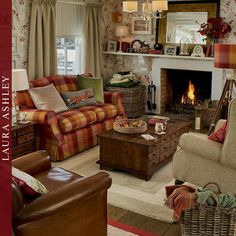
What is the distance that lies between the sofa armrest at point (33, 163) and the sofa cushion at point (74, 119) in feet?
4.97

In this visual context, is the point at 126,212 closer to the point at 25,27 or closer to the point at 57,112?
the point at 57,112

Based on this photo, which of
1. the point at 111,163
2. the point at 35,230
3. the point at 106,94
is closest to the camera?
the point at 35,230

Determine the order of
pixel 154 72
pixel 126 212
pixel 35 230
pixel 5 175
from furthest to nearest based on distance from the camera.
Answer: pixel 154 72
pixel 126 212
pixel 35 230
pixel 5 175

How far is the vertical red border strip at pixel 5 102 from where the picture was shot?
35.3 inches

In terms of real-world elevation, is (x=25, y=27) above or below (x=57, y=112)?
above

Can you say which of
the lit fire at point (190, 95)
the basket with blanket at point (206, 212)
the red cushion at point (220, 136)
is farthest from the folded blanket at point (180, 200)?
the lit fire at point (190, 95)

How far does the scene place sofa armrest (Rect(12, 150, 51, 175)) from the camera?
2.83 meters

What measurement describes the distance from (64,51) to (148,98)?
1.81 metres

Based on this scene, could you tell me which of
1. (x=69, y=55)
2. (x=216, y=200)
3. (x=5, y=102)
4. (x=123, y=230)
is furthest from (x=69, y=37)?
(x=5, y=102)

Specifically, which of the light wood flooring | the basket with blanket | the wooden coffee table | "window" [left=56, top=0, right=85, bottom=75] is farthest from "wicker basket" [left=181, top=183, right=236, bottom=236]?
"window" [left=56, top=0, right=85, bottom=75]

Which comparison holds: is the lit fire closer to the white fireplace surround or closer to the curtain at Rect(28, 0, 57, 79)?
the white fireplace surround

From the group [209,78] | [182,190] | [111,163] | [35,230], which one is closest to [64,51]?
[209,78]

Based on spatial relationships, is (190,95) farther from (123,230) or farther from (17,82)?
(123,230)

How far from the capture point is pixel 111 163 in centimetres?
415
